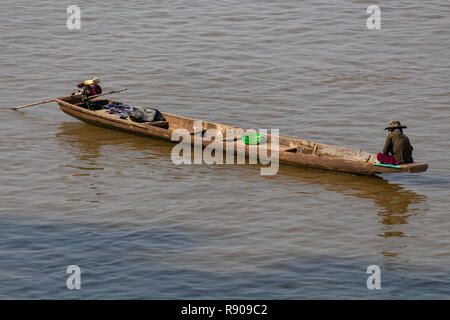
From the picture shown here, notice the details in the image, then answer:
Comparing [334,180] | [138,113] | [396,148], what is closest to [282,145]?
[334,180]

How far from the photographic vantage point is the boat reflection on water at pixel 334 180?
14.8 metres

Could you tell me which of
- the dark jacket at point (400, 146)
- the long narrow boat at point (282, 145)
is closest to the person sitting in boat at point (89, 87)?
the long narrow boat at point (282, 145)

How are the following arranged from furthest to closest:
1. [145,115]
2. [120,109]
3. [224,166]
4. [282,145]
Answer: [120,109] < [145,115] < [282,145] < [224,166]

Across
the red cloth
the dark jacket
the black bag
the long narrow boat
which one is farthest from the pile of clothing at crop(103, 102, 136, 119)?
the dark jacket

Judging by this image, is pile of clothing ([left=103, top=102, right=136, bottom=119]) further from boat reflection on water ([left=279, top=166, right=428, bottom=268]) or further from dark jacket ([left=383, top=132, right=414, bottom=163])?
dark jacket ([left=383, top=132, right=414, bottom=163])

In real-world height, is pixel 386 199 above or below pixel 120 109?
below

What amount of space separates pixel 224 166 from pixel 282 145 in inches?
61.7

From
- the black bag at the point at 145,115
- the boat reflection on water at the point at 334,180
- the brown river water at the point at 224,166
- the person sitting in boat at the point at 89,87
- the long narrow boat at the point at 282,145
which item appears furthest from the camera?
the person sitting in boat at the point at 89,87

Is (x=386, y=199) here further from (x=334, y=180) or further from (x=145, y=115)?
(x=145, y=115)

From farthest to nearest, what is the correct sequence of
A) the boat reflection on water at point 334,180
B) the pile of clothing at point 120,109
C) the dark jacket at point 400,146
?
the pile of clothing at point 120,109, the dark jacket at point 400,146, the boat reflection on water at point 334,180

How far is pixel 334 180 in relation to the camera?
17.5 meters

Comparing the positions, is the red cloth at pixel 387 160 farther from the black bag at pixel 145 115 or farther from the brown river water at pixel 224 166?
the black bag at pixel 145 115

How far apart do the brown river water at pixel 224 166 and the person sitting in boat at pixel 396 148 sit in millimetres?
802
